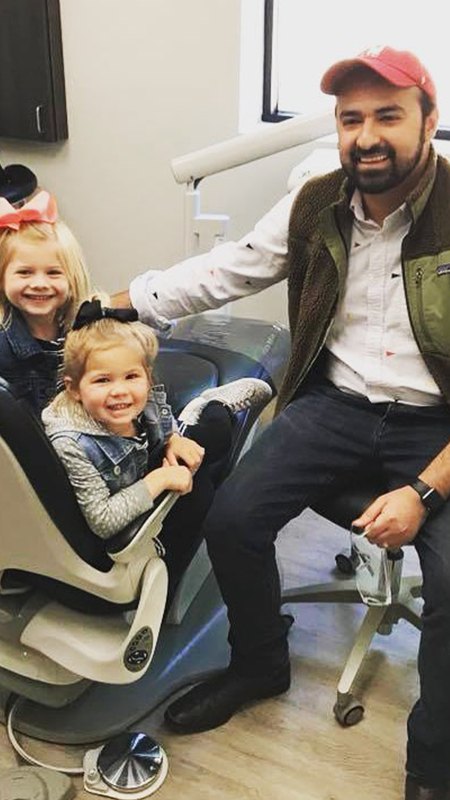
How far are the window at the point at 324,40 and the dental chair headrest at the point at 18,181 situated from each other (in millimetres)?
780

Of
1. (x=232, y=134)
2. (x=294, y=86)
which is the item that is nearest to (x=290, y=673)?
(x=232, y=134)

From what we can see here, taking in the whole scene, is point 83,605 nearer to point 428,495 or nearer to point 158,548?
point 158,548

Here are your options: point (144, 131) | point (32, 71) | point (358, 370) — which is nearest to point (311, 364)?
point (358, 370)

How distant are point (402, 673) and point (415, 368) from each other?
25.9 inches

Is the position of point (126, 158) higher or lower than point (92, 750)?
higher

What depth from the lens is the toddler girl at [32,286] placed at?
147 centimetres

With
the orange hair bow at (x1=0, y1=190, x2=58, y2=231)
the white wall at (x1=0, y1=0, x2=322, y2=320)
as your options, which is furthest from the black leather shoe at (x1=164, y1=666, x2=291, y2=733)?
the white wall at (x1=0, y1=0, x2=322, y2=320)

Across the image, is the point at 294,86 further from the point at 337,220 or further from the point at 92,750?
the point at 92,750

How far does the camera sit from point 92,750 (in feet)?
5.18

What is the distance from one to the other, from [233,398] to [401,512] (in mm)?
417

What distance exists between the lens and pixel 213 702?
1647 mm

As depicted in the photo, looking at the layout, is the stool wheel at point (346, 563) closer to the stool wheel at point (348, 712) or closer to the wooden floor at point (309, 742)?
the wooden floor at point (309, 742)

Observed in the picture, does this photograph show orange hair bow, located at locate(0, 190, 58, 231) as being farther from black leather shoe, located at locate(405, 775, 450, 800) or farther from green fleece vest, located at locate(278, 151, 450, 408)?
black leather shoe, located at locate(405, 775, 450, 800)

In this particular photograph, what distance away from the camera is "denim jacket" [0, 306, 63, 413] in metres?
1.47
